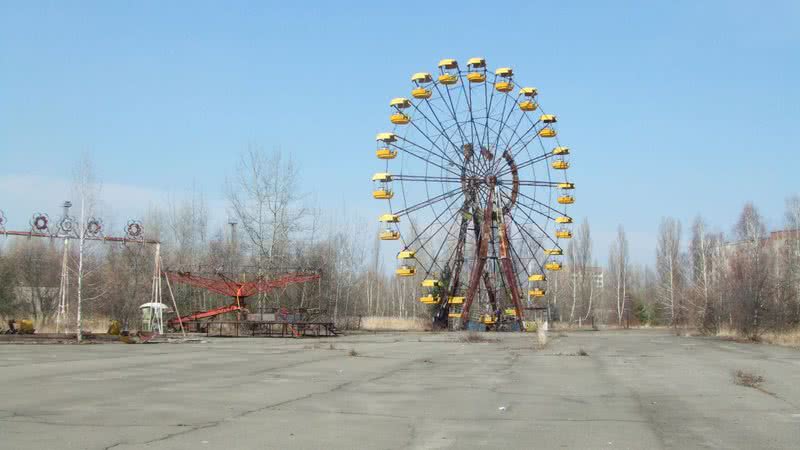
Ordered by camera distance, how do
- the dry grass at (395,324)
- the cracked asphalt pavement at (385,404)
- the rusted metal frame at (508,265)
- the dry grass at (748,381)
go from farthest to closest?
the dry grass at (395,324) → the rusted metal frame at (508,265) → the dry grass at (748,381) → the cracked asphalt pavement at (385,404)

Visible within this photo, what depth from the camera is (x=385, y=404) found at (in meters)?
12.7

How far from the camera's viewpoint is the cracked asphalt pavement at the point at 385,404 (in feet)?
30.5

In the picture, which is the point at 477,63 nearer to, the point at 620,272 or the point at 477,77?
the point at 477,77

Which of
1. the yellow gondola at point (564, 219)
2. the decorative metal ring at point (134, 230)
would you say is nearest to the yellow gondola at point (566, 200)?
the yellow gondola at point (564, 219)

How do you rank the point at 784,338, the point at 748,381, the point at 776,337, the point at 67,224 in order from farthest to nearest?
the point at 776,337 → the point at 784,338 → the point at 67,224 → the point at 748,381

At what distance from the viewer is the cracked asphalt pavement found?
9.30 m

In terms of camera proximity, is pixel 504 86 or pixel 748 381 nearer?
pixel 748 381

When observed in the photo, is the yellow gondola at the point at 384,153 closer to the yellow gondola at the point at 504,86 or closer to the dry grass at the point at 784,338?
the yellow gondola at the point at 504,86

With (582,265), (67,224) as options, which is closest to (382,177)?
(67,224)

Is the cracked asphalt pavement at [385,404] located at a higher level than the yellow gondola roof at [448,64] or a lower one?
lower

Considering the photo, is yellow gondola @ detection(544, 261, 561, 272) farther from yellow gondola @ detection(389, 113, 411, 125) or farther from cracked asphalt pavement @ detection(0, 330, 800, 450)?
cracked asphalt pavement @ detection(0, 330, 800, 450)

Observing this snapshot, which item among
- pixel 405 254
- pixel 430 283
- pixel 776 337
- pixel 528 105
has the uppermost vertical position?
pixel 528 105

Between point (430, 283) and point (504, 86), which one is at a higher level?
point (504, 86)

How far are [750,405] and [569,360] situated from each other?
1103 cm
